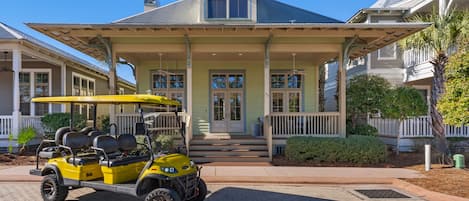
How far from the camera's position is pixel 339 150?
10.5 m

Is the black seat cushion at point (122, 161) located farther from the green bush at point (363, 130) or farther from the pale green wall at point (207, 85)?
the green bush at point (363, 130)

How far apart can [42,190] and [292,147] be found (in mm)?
7312

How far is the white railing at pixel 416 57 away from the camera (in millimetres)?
14000

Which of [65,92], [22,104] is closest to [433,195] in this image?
[65,92]

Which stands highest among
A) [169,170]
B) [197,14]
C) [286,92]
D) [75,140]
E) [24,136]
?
[197,14]

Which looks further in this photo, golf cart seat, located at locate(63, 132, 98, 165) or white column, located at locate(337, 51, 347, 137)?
white column, located at locate(337, 51, 347, 137)

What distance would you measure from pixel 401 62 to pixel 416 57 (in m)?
1.04

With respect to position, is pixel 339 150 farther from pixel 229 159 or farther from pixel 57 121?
pixel 57 121

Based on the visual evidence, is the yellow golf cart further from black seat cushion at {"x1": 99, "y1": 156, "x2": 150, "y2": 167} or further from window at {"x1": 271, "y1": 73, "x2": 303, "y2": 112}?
window at {"x1": 271, "y1": 73, "x2": 303, "y2": 112}

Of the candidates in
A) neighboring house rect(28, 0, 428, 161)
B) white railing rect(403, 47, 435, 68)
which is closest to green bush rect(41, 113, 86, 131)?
neighboring house rect(28, 0, 428, 161)

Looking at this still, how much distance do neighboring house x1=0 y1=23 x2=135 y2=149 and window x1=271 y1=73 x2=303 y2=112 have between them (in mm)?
9632

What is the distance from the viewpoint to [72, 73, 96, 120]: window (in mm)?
16430

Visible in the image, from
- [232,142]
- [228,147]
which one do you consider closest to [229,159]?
[228,147]

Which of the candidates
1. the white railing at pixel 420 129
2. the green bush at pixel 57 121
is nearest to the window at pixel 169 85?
the green bush at pixel 57 121
